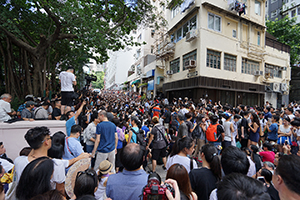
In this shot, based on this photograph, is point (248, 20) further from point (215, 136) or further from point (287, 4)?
point (287, 4)

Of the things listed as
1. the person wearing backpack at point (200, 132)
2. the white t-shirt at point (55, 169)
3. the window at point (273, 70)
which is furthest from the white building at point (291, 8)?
the white t-shirt at point (55, 169)

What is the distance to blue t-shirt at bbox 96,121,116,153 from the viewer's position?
3.58 meters

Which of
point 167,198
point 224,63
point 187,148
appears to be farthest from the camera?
point 224,63

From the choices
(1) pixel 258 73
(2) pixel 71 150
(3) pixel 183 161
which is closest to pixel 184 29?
(1) pixel 258 73

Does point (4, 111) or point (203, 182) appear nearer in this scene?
point (203, 182)

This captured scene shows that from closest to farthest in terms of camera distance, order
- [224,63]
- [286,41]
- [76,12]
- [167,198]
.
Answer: [167,198], [76,12], [224,63], [286,41]

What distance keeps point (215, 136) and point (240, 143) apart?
182 cm

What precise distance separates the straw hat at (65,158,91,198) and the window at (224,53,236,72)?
1621 cm

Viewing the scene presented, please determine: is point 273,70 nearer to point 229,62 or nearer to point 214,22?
point 229,62

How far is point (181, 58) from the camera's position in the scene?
54.5ft

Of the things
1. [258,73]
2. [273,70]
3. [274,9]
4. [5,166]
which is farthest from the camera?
[274,9]

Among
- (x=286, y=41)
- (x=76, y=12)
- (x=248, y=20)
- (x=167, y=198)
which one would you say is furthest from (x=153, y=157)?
(x=286, y=41)

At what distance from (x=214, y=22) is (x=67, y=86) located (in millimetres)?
15164

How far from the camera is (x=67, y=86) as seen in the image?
4793 millimetres
